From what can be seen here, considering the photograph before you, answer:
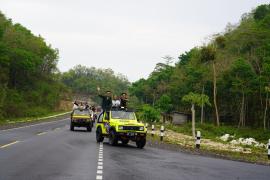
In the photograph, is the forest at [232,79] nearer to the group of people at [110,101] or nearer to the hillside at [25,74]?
the hillside at [25,74]

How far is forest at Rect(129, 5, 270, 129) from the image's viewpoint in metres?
65.8

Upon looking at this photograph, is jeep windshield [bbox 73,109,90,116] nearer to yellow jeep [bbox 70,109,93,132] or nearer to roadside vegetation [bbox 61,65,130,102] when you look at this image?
yellow jeep [bbox 70,109,93,132]

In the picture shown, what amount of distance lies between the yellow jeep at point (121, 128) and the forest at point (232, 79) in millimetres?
32245

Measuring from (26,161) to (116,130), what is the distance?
30.6 ft

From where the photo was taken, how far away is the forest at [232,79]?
65812 millimetres

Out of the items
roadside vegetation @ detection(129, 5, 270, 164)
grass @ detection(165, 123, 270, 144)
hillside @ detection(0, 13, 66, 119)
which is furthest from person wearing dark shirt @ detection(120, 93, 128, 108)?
hillside @ detection(0, 13, 66, 119)

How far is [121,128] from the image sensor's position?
24.4 meters

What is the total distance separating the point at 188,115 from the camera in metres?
91.0

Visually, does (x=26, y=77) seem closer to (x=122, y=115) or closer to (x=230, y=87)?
(x=230, y=87)

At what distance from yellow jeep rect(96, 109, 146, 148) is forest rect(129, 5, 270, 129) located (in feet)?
106

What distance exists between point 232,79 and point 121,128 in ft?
160

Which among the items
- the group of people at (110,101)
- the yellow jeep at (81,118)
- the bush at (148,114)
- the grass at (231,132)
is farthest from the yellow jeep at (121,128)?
the bush at (148,114)

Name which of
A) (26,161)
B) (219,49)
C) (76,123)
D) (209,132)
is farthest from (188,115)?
(26,161)

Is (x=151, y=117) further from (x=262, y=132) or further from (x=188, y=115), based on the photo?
(x=188, y=115)
